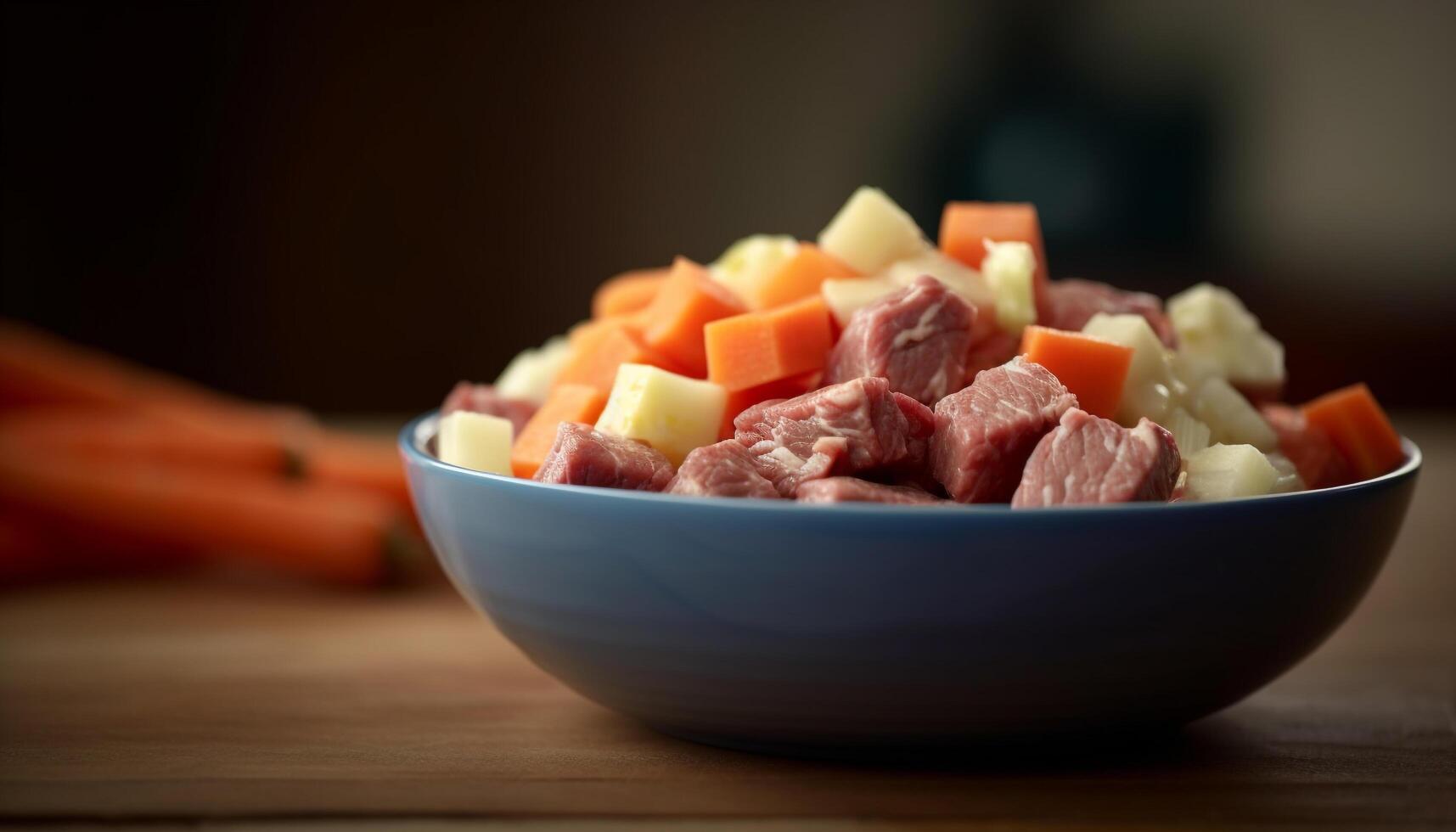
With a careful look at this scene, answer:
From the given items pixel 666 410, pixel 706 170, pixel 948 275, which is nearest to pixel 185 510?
pixel 666 410

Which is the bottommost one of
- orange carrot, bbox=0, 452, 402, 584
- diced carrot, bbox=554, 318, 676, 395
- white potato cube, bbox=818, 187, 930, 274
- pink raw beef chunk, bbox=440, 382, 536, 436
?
orange carrot, bbox=0, 452, 402, 584

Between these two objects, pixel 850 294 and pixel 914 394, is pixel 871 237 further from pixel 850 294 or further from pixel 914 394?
pixel 914 394

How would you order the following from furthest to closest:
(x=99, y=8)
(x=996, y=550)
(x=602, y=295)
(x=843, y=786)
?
(x=99, y=8) < (x=602, y=295) < (x=843, y=786) < (x=996, y=550)

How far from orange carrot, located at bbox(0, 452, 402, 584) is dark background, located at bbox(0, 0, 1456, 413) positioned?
309 centimetres

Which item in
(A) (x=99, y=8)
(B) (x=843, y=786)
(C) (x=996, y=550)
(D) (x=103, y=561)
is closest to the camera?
(C) (x=996, y=550)

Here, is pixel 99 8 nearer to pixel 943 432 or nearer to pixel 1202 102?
pixel 1202 102

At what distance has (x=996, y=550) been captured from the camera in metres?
1.29

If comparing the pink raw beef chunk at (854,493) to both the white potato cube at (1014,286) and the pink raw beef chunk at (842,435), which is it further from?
the white potato cube at (1014,286)

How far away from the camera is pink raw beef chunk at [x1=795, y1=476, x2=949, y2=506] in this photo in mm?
1382

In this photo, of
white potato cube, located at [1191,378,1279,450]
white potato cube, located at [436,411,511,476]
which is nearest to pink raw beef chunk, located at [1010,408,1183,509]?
white potato cube, located at [1191,378,1279,450]

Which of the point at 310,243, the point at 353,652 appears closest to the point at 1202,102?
the point at 310,243

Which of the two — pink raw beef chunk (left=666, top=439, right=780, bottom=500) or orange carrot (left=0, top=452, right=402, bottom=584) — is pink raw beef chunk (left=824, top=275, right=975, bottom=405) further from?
orange carrot (left=0, top=452, right=402, bottom=584)

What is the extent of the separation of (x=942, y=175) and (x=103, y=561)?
4.08 m

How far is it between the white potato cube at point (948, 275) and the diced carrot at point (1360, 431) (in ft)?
1.50
